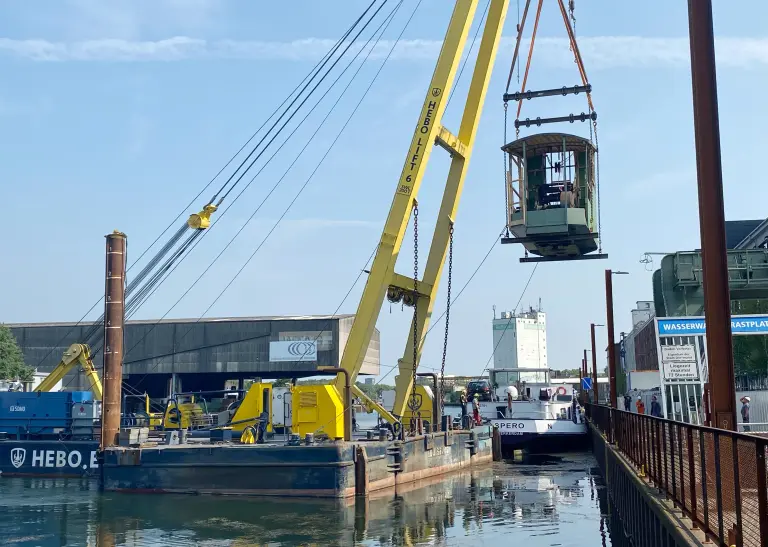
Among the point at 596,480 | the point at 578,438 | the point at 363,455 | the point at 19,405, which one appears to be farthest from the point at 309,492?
the point at 578,438

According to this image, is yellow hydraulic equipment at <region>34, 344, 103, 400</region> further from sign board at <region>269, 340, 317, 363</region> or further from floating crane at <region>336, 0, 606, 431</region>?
sign board at <region>269, 340, 317, 363</region>

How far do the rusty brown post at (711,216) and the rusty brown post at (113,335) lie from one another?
17781mm

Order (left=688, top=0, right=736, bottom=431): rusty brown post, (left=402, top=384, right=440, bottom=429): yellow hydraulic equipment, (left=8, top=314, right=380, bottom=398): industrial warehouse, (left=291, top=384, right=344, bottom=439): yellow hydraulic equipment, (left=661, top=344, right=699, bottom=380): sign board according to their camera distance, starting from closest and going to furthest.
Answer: (left=688, top=0, right=736, bottom=431): rusty brown post → (left=661, top=344, right=699, bottom=380): sign board → (left=291, top=384, right=344, bottom=439): yellow hydraulic equipment → (left=402, top=384, right=440, bottom=429): yellow hydraulic equipment → (left=8, top=314, right=380, bottom=398): industrial warehouse

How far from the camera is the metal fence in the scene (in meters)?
6.75

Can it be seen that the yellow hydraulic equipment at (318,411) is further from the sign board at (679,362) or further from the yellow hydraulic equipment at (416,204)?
the sign board at (679,362)

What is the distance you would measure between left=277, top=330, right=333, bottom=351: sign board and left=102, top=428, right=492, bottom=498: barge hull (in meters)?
32.8

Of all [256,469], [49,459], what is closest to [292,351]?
[49,459]

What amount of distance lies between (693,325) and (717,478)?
11810mm

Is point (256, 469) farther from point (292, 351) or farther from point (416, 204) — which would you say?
point (292, 351)

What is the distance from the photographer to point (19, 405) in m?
29.3

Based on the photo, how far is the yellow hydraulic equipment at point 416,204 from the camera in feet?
81.1

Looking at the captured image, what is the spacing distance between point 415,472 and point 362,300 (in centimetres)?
581

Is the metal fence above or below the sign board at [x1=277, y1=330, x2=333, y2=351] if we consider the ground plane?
below

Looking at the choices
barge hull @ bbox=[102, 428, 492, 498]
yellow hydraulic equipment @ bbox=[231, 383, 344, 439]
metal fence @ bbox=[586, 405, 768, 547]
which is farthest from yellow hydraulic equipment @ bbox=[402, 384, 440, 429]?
metal fence @ bbox=[586, 405, 768, 547]
